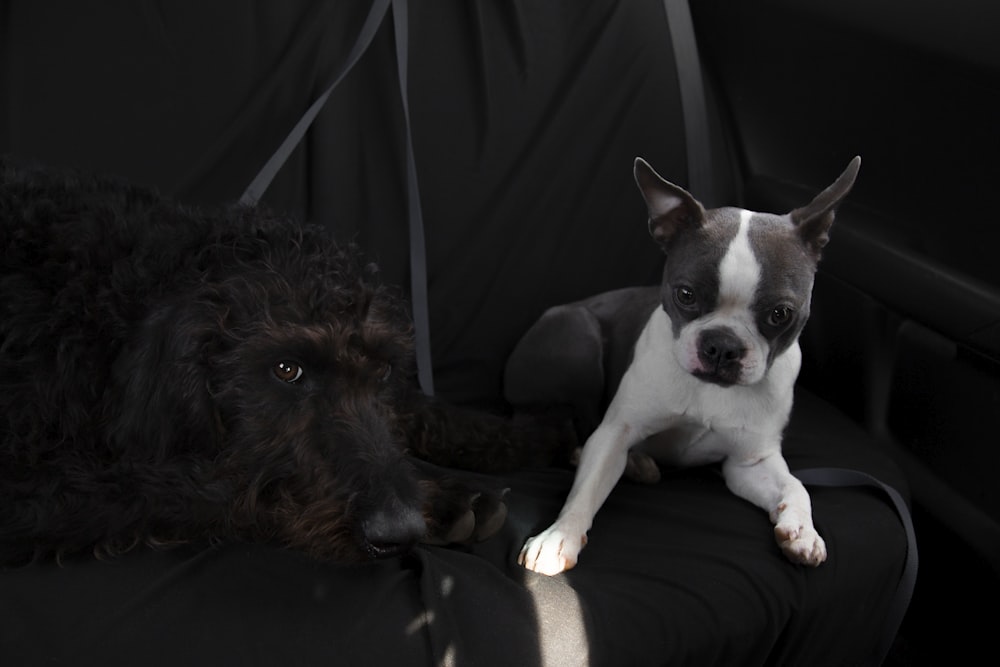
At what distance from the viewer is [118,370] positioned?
4.51 ft

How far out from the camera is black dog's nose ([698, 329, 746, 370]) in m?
1.52

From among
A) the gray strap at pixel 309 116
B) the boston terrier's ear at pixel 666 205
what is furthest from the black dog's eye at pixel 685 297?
the gray strap at pixel 309 116

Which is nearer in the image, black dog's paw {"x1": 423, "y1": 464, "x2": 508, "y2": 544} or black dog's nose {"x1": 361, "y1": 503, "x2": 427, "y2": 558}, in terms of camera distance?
black dog's nose {"x1": 361, "y1": 503, "x2": 427, "y2": 558}

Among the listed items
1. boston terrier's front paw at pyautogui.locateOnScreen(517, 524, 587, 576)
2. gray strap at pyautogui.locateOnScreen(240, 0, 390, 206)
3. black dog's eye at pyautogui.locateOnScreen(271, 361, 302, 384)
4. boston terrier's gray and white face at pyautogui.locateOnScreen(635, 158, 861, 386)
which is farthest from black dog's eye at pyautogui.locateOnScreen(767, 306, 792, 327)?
gray strap at pyautogui.locateOnScreen(240, 0, 390, 206)

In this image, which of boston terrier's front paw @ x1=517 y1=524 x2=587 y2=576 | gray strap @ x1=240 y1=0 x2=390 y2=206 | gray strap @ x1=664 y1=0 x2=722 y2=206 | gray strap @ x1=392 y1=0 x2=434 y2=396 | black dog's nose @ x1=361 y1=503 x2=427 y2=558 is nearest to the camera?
black dog's nose @ x1=361 y1=503 x2=427 y2=558

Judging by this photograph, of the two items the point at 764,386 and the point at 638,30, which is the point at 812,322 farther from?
the point at 638,30

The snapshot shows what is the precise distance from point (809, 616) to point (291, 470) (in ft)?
3.11

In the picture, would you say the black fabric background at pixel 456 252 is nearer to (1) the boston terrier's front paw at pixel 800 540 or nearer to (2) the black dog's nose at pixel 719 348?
(1) the boston terrier's front paw at pixel 800 540

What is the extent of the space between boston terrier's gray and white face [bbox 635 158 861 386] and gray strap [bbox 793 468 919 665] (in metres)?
0.31

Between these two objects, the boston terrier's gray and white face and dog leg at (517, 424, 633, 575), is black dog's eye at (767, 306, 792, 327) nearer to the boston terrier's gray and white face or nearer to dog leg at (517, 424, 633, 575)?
the boston terrier's gray and white face

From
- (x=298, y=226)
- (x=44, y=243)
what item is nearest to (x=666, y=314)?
(x=298, y=226)

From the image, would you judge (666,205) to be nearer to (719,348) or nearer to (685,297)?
(685,297)

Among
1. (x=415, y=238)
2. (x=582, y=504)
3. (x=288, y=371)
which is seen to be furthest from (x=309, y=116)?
(x=582, y=504)

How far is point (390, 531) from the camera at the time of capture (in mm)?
1271
